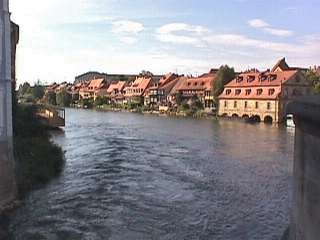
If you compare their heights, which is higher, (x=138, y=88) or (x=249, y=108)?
(x=138, y=88)

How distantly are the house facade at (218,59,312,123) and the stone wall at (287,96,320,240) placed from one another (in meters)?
54.7

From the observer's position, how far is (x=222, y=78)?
76375mm

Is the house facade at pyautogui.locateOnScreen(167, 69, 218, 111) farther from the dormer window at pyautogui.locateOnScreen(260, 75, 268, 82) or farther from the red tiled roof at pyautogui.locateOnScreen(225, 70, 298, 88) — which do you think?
the dormer window at pyautogui.locateOnScreen(260, 75, 268, 82)

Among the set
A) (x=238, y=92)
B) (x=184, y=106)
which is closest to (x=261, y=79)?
(x=238, y=92)

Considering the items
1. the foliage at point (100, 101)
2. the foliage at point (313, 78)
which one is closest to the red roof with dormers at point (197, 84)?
the foliage at point (313, 78)

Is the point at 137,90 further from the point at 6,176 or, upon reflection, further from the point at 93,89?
the point at 6,176

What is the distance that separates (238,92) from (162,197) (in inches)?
2146

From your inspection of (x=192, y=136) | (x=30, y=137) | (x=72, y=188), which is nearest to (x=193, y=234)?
(x=72, y=188)

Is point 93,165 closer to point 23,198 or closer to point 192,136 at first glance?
point 23,198

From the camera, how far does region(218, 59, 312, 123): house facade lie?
Answer: 61375 mm

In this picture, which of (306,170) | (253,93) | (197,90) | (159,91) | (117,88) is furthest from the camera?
(117,88)

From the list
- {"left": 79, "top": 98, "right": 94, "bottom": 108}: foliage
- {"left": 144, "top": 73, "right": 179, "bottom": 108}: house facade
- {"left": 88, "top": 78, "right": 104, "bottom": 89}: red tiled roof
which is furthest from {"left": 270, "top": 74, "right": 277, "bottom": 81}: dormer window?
{"left": 88, "top": 78, "right": 104, "bottom": 89}: red tiled roof

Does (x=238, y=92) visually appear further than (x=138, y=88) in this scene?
No

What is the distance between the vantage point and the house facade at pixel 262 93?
6138 centimetres
